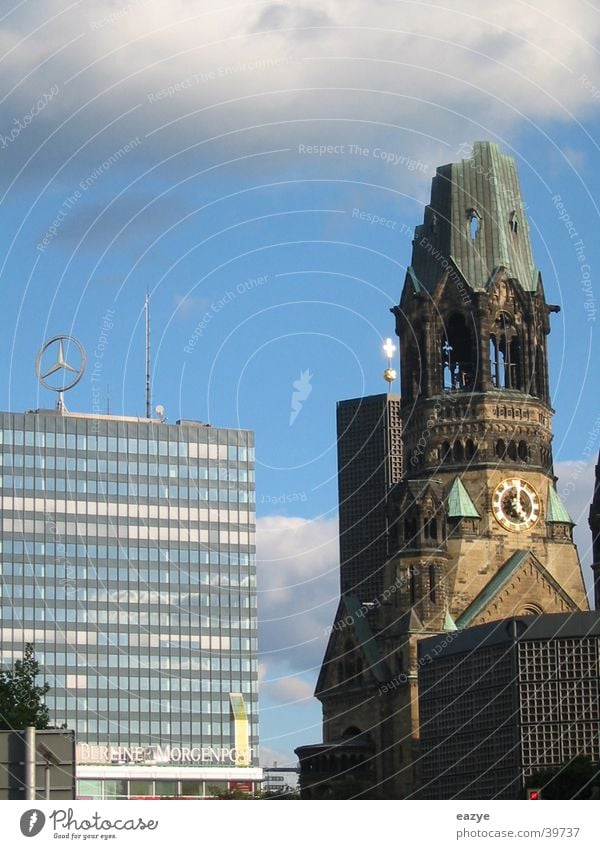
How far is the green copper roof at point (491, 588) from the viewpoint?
577ft

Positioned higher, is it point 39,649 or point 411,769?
point 39,649

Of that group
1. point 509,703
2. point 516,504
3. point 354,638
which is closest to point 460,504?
point 516,504

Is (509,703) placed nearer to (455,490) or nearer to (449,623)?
(449,623)

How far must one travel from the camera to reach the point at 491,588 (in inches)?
7023

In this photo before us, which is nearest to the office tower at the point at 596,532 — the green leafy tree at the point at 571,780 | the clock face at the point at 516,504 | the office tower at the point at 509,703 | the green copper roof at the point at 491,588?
the clock face at the point at 516,504

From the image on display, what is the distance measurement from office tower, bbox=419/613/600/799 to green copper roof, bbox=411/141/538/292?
32.7 meters

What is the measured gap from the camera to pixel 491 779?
16638 cm

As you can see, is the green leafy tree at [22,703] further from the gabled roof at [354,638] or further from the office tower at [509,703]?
the gabled roof at [354,638]

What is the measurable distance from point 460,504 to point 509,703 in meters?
20.1

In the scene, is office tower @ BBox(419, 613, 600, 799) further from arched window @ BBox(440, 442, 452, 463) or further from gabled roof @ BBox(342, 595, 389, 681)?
arched window @ BBox(440, 442, 452, 463)

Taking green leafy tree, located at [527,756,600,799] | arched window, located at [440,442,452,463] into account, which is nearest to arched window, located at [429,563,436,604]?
arched window, located at [440,442,452,463]

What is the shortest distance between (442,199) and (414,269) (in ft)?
21.2
